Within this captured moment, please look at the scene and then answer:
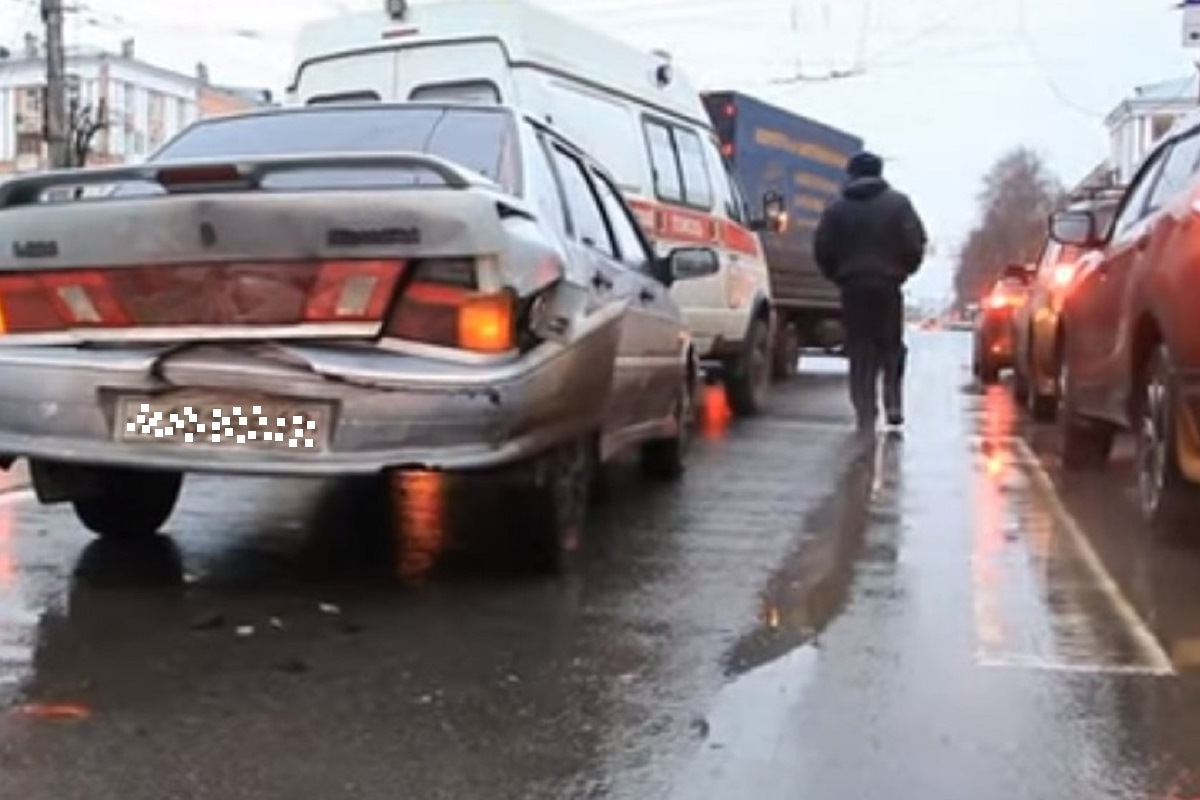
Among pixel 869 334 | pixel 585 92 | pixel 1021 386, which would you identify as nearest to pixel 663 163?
pixel 585 92

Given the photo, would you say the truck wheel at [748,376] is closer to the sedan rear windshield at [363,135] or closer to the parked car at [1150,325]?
the parked car at [1150,325]

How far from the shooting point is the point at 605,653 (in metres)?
5.21

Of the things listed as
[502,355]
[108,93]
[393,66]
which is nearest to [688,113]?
[393,66]

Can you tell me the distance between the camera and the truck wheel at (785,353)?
1819cm

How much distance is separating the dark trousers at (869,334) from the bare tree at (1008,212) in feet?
284

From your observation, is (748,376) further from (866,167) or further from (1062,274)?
(1062,274)

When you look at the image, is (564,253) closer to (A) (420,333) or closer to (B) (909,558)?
(A) (420,333)

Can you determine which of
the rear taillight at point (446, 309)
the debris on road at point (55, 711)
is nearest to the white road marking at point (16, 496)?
the rear taillight at point (446, 309)

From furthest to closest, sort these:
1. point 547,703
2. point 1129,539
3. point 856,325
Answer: point 856,325 < point 1129,539 < point 547,703

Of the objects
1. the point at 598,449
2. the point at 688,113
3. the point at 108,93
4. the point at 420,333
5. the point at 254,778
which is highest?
the point at 108,93

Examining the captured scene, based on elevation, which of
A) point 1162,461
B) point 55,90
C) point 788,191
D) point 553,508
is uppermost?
point 55,90

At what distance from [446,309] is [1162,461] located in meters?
3.21

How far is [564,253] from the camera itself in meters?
6.25

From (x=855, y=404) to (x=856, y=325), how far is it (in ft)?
→ 1.72
